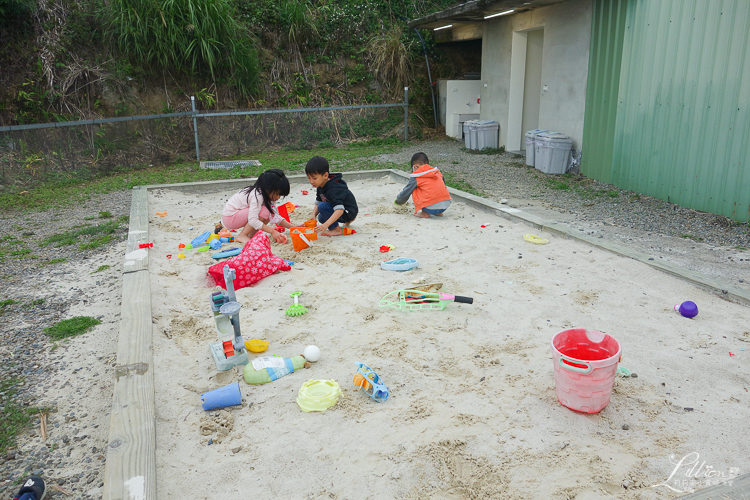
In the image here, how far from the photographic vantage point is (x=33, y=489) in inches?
76.5

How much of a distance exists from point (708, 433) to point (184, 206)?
21.0ft

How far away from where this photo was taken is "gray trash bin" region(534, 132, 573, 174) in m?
8.62

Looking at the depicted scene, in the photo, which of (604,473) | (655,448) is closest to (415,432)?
(604,473)

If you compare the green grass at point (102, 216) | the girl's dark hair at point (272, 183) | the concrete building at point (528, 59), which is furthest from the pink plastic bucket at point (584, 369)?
the concrete building at point (528, 59)

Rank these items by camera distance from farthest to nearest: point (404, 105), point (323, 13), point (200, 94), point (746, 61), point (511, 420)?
point (323, 13), point (404, 105), point (200, 94), point (746, 61), point (511, 420)

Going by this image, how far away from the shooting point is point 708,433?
87.8 inches

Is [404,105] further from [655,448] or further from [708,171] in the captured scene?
[655,448]

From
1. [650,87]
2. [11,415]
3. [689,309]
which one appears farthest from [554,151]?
[11,415]

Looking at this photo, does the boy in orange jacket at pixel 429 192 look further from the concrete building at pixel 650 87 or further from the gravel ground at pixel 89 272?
the concrete building at pixel 650 87

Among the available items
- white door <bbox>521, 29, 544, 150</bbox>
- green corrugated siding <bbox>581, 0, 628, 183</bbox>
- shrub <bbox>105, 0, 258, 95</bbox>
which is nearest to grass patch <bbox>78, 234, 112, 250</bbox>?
green corrugated siding <bbox>581, 0, 628, 183</bbox>

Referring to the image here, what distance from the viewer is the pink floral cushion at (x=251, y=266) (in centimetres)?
405

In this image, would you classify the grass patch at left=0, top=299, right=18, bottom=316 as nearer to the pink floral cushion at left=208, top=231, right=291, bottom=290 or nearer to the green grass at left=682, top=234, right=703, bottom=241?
the pink floral cushion at left=208, top=231, right=291, bottom=290

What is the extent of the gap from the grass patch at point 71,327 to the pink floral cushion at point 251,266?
36.2 inches

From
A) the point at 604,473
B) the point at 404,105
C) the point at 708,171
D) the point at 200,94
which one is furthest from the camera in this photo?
the point at 404,105
